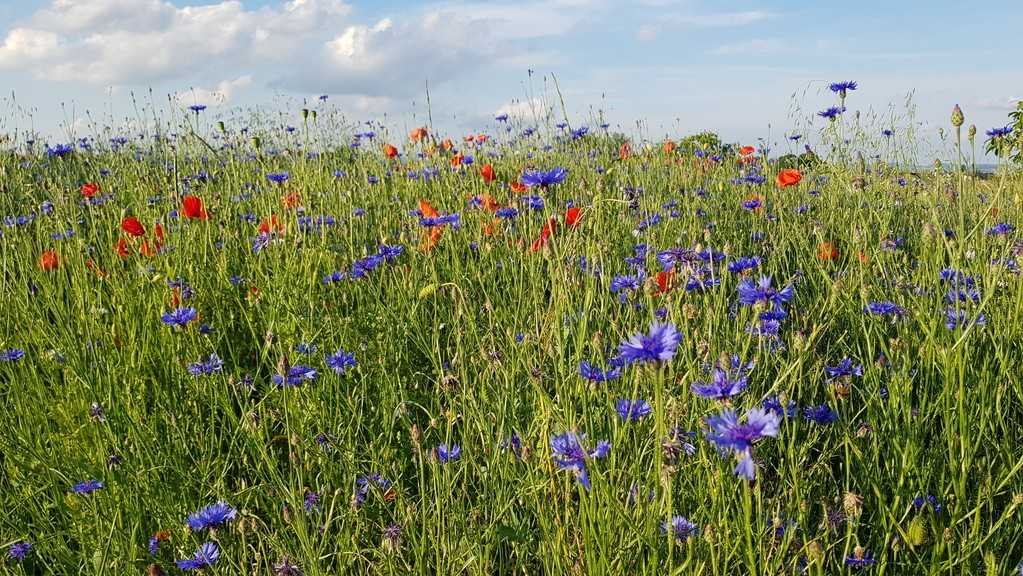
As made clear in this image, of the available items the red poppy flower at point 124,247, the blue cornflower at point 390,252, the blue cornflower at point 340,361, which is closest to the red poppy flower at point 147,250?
the red poppy flower at point 124,247

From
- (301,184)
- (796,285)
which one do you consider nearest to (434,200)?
(301,184)

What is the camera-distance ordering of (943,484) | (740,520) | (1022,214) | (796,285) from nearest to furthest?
(740,520) → (943,484) → (796,285) → (1022,214)

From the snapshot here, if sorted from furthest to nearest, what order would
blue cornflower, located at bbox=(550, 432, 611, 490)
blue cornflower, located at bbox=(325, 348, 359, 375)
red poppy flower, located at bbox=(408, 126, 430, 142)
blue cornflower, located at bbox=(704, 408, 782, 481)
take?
red poppy flower, located at bbox=(408, 126, 430, 142) < blue cornflower, located at bbox=(325, 348, 359, 375) < blue cornflower, located at bbox=(550, 432, 611, 490) < blue cornflower, located at bbox=(704, 408, 782, 481)

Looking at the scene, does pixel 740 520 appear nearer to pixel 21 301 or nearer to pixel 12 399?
pixel 12 399

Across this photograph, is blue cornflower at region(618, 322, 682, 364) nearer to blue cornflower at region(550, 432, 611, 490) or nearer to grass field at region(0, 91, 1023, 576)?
grass field at region(0, 91, 1023, 576)

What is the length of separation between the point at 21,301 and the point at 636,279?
5.68ft

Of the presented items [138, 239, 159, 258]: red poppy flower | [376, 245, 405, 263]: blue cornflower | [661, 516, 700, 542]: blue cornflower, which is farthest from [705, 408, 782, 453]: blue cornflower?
[138, 239, 159, 258]: red poppy flower

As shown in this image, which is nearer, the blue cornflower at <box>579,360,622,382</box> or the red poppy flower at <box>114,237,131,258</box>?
the blue cornflower at <box>579,360,622,382</box>

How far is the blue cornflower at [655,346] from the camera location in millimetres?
901

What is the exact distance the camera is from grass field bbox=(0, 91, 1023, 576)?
128cm

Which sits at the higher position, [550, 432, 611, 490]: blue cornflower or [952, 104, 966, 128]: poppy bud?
[952, 104, 966, 128]: poppy bud

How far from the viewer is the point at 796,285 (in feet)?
8.75

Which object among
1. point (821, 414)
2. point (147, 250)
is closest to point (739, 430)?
point (821, 414)

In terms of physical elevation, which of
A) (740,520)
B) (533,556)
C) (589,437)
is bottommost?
(533,556)
